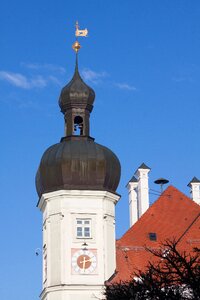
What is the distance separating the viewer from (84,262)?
3731cm

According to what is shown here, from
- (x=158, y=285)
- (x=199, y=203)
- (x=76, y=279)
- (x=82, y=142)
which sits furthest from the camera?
(x=199, y=203)

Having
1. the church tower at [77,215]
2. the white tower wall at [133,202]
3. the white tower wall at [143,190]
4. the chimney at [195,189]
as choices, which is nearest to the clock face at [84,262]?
the church tower at [77,215]

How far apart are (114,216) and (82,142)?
3992 millimetres

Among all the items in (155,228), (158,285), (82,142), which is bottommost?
(158,285)

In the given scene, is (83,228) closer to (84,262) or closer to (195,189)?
(84,262)

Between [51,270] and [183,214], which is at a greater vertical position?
[183,214]

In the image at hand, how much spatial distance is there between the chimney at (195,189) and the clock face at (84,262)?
30.2 feet

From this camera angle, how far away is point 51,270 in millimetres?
37312

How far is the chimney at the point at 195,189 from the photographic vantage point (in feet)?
146

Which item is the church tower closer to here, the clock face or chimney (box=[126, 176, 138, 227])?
the clock face

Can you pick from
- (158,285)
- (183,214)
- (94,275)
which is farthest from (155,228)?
(158,285)

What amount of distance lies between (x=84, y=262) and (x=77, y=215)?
2282 millimetres

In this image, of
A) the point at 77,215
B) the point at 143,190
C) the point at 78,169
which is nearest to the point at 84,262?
the point at 77,215

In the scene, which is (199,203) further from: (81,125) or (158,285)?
(158,285)
